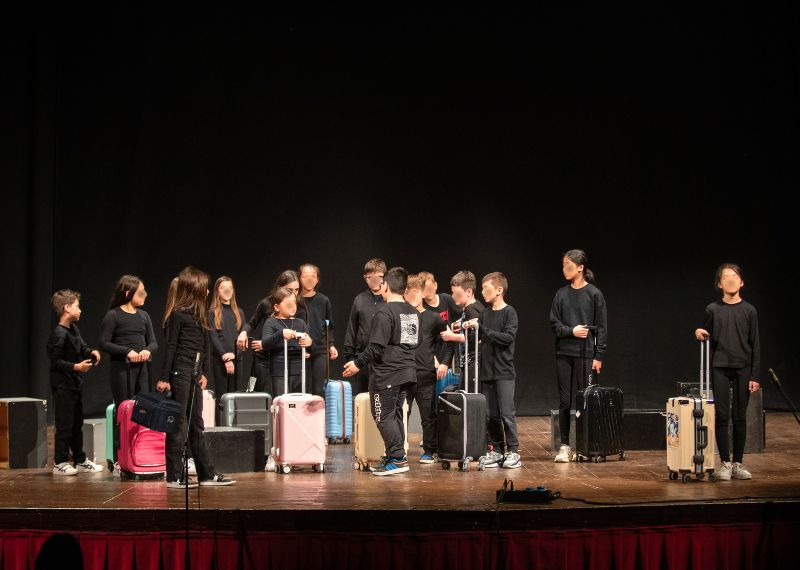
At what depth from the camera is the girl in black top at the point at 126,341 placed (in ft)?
23.2

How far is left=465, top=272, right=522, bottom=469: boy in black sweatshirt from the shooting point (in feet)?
24.0

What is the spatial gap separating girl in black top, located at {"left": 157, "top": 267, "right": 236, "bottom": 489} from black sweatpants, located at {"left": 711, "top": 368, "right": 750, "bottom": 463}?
3.32m

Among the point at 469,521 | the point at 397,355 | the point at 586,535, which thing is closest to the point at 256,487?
the point at 397,355

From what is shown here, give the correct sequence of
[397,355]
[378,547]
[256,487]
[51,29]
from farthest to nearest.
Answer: [51,29], [397,355], [256,487], [378,547]

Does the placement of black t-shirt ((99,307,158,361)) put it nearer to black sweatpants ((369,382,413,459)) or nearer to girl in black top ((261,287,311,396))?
girl in black top ((261,287,311,396))

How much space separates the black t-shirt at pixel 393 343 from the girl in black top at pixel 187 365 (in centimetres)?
120

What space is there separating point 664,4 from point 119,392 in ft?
26.5

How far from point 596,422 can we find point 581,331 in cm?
72

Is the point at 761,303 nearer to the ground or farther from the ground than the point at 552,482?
farther from the ground

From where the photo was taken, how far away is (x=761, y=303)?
11867mm

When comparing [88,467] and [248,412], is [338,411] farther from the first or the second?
[88,467]

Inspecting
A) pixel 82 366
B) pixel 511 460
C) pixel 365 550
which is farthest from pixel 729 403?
pixel 82 366

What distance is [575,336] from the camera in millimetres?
7547

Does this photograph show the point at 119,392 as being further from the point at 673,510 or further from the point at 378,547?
the point at 673,510
